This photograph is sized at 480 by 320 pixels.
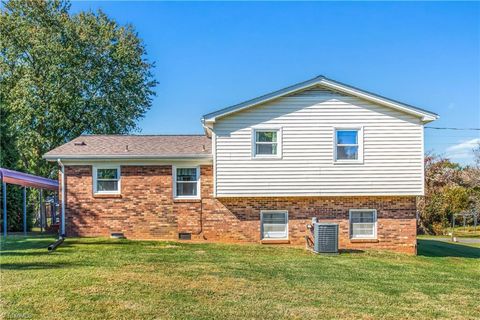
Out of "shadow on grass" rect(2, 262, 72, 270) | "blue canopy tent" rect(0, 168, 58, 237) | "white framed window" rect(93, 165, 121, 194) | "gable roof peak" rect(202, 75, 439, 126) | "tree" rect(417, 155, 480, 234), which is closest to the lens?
"shadow on grass" rect(2, 262, 72, 270)

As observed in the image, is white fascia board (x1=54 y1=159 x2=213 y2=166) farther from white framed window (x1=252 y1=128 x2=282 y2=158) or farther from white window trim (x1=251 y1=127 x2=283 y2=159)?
white framed window (x1=252 y1=128 x2=282 y2=158)

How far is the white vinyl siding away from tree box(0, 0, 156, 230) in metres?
14.4

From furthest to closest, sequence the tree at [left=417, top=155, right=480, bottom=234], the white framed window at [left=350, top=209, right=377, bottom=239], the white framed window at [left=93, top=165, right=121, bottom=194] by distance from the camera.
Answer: the tree at [left=417, top=155, right=480, bottom=234] < the white framed window at [left=93, top=165, right=121, bottom=194] < the white framed window at [left=350, top=209, right=377, bottom=239]

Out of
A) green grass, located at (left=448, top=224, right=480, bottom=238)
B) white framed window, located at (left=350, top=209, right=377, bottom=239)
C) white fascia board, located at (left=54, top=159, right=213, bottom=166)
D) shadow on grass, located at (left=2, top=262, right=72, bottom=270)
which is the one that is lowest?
green grass, located at (left=448, top=224, right=480, bottom=238)

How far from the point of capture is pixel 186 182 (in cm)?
1480

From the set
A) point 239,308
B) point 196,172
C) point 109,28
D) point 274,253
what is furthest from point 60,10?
point 239,308

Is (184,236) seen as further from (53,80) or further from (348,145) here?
(53,80)

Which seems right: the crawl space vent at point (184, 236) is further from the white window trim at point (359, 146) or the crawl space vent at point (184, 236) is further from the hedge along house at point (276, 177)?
the white window trim at point (359, 146)

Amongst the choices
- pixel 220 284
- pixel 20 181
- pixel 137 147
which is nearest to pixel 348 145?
pixel 137 147

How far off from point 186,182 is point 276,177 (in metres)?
3.32

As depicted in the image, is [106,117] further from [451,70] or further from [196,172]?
[451,70]

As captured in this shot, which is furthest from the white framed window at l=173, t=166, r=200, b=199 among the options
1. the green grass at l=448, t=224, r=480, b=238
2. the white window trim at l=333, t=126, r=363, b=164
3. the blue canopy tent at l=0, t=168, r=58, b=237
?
the green grass at l=448, t=224, r=480, b=238

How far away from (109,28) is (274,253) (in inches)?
833

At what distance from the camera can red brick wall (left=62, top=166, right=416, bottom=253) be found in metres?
14.4
